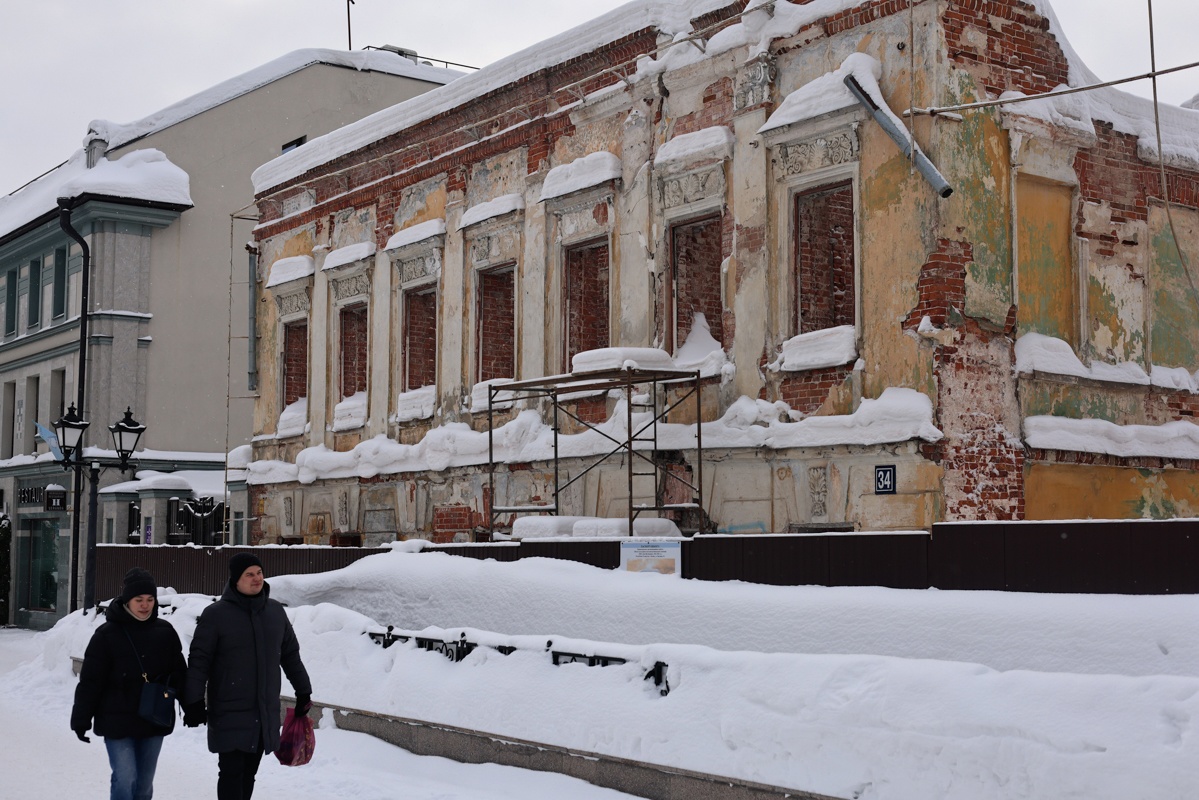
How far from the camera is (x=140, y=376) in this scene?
1211 inches

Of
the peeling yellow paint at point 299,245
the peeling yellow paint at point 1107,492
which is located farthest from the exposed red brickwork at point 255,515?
the peeling yellow paint at point 1107,492

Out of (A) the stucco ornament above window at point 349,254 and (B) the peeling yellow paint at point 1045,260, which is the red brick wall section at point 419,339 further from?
(B) the peeling yellow paint at point 1045,260

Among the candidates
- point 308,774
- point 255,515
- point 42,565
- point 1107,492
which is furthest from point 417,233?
point 42,565

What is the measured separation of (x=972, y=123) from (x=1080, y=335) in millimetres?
2544

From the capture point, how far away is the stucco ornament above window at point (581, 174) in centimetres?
1670

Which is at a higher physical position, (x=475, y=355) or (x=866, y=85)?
(x=866, y=85)

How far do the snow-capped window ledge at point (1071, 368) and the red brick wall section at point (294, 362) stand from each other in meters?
13.4

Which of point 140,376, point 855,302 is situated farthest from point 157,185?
point 855,302

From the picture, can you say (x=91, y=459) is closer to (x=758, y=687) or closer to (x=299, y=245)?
(x=299, y=245)

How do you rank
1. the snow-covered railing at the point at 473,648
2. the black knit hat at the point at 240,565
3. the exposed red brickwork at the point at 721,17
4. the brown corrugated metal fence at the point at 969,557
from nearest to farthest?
the black knit hat at the point at 240,565, the brown corrugated metal fence at the point at 969,557, the snow-covered railing at the point at 473,648, the exposed red brickwork at the point at 721,17

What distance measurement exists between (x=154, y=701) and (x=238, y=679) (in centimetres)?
58

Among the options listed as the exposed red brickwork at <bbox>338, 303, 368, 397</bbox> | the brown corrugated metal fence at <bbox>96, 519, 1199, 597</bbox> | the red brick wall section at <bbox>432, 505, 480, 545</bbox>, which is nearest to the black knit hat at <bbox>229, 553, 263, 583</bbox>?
the brown corrugated metal fence at <bbox>96, 519, 1199, 597</bbox>

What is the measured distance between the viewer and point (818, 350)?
13906 mm

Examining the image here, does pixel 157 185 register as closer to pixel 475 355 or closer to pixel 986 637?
pixel 475 355
